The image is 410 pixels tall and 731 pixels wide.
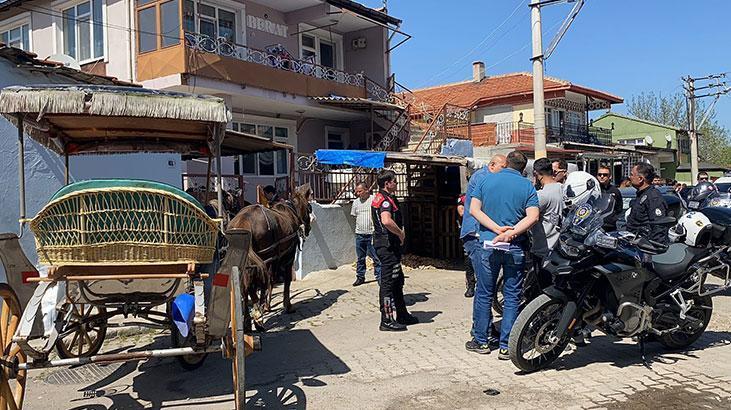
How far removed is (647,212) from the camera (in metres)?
7.34

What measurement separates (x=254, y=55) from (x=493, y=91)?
2009 cm

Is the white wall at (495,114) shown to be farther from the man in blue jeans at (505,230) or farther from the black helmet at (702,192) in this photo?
the man in blue jeans at (505,230)

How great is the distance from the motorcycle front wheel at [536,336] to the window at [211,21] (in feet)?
42.5

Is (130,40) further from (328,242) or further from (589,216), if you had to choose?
(589,216)

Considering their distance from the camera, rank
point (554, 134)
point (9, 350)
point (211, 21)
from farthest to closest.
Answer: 1. point (554, 134)
2. point (211, 21)
3. point (9, 350)

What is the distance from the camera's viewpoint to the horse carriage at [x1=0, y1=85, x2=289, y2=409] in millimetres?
3947

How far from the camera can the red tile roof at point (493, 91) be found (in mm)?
31734

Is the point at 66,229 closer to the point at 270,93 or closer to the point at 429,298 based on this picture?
the point at 429,298

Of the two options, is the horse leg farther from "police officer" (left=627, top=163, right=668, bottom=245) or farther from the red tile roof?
the red tile roof

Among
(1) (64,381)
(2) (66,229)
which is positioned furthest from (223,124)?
(1) (64,381)

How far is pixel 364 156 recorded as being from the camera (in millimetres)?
11711

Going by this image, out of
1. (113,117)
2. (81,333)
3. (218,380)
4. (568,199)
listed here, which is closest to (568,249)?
(568,199)

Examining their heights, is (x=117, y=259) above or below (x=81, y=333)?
above

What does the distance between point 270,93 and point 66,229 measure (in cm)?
1362
